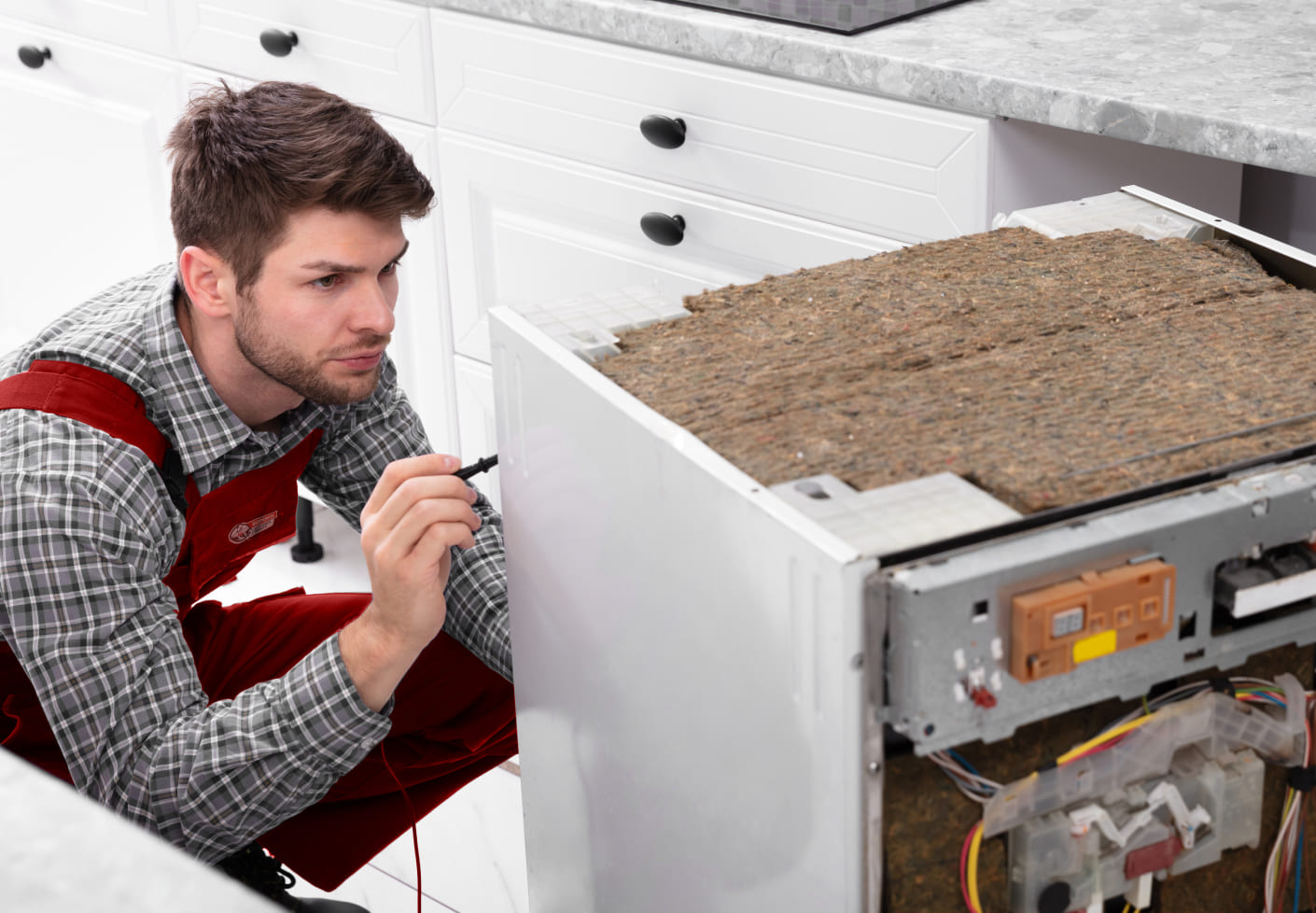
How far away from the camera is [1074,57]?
4.69 ft

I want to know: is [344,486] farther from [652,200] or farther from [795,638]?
[795,638]

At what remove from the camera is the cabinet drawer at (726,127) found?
1456 mm

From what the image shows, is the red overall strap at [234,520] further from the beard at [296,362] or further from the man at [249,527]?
the beard at [296,362]

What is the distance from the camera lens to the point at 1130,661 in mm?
697

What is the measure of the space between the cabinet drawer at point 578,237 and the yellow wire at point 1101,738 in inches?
34.1

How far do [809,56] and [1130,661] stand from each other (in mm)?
942

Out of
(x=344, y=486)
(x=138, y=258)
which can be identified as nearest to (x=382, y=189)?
(x=344, y=486)

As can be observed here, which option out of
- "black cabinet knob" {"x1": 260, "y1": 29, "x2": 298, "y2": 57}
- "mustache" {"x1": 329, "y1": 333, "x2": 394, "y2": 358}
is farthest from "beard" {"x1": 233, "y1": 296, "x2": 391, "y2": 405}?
"black cabinet knob" {"x1": 260, "y1": 29, "x2": 298, "y2": 57}

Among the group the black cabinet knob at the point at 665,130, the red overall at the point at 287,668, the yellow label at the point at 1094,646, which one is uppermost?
the black cabinet knob at the point at 665,130

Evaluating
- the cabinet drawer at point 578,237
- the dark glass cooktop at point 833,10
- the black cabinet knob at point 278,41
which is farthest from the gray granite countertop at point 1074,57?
the black cabinet knob at point 278,41

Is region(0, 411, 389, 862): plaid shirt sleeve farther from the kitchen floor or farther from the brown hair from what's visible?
the kitchen floor

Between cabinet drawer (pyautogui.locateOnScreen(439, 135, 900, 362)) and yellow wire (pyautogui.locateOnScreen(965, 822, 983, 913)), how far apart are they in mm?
898

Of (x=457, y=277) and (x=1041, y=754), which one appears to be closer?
(x=1041, y=754)

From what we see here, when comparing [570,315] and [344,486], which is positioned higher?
[570,315]
